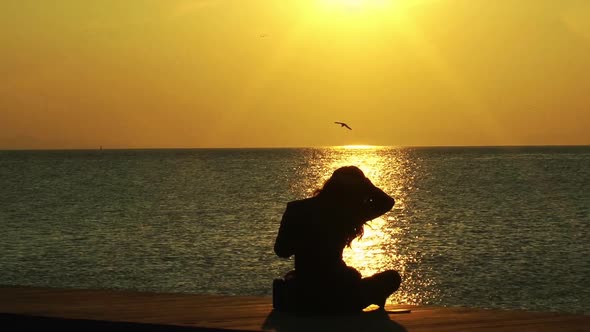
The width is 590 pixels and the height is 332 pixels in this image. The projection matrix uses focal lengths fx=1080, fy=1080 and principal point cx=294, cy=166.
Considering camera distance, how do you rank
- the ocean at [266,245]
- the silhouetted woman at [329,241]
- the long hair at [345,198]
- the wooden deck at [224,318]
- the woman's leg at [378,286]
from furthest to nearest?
the ocean at [266,245] → the woman's leg at [378,286] → the silhouetted woman at [329,241] → the long hair at [345,198] → the wooden deck at [224,318]

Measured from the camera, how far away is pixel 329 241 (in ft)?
32.7

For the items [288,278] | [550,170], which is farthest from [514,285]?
[550,170]

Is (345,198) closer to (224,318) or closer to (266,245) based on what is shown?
(224,318)

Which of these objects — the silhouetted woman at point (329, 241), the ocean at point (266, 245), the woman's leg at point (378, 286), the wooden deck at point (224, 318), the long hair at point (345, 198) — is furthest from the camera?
the ocean at point (266, 245)

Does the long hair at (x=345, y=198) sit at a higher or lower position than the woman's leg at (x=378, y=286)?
higher

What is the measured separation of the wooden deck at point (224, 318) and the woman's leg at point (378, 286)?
134 mm

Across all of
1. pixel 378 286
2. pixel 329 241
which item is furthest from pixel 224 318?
pixel 378 286

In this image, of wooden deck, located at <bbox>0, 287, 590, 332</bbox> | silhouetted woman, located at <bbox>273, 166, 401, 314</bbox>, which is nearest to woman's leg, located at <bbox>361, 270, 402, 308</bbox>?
silhouetted woman, located at <bbox>273, 166, 401, 314</bbox>

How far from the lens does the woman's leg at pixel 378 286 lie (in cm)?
1027

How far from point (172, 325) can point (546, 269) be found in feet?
81.5

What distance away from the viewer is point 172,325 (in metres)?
9.36

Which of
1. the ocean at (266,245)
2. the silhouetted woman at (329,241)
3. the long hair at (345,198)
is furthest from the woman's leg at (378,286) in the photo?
the ocean at (266,245)

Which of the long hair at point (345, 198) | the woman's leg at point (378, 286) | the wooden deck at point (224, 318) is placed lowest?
the wooden deck at point (224, 318)

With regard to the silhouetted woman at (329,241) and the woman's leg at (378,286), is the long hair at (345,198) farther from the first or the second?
the woman's leg at (378,286)
